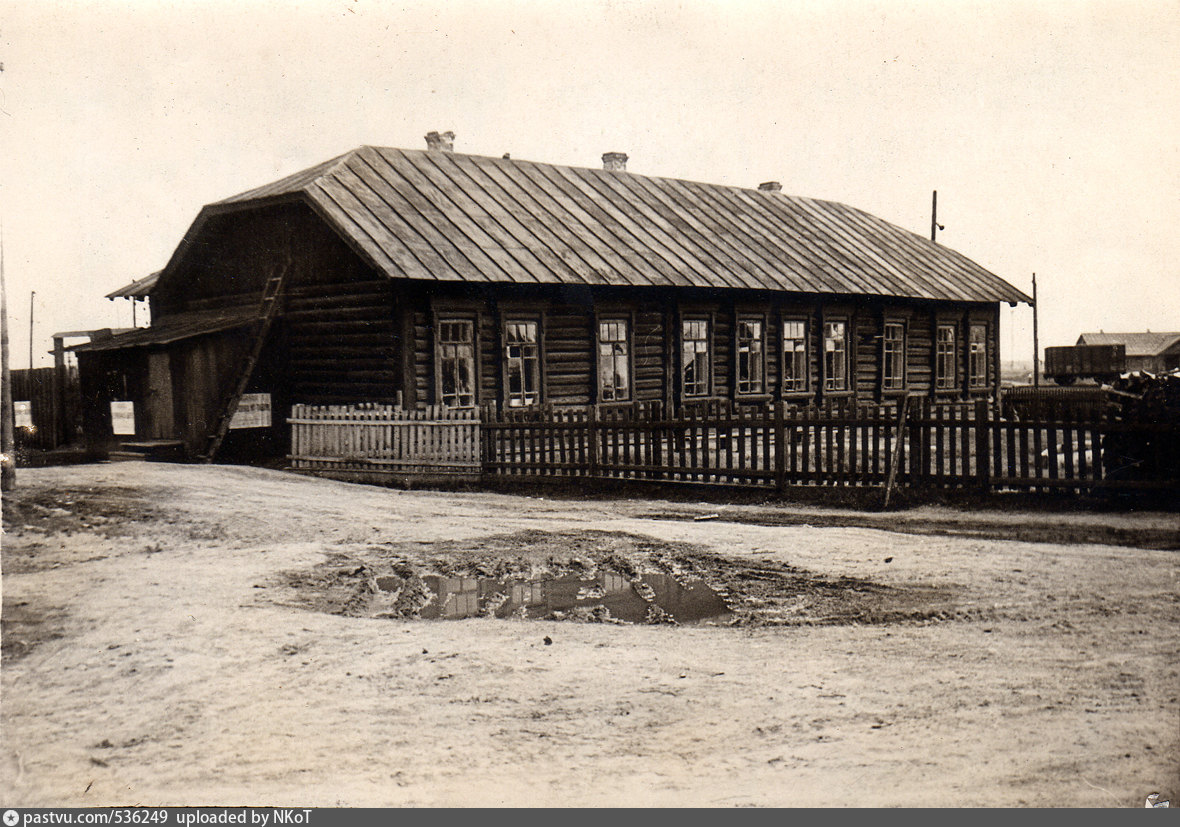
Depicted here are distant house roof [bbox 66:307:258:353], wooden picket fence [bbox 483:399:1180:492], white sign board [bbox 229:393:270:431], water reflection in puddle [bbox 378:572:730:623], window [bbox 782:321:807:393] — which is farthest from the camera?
window [bbox 782:321:807:393]

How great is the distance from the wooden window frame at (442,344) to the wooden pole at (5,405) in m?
8.74

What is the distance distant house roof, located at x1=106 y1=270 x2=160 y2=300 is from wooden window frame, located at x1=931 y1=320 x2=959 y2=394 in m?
20.4

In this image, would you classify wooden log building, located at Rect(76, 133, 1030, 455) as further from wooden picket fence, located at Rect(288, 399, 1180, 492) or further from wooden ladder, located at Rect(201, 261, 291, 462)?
wooden picket fence, located at Rect(288, 399, 1180, 492)

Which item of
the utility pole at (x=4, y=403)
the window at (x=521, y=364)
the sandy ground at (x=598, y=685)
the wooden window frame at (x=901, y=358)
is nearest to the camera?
the sandy ground at (x=598, y=685)

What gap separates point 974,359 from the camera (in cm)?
2809

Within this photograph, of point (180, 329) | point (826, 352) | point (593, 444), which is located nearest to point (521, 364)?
point (593, 444)

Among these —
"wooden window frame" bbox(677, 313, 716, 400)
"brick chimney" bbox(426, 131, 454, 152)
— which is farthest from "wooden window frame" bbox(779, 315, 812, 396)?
"brick chimney" bbox(426, 131, 454, 152)

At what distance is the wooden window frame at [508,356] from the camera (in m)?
17.8

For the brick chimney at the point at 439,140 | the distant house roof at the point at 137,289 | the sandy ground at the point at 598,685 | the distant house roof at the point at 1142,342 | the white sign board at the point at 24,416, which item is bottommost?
the sandy ground at the point at 598,685

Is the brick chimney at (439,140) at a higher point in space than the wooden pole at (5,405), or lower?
higher

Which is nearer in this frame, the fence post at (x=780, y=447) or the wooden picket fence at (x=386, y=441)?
the fence post at (x=780, y=447)

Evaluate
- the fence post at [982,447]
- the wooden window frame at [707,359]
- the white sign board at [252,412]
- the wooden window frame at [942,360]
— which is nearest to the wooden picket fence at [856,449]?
the fence post at [982,447]

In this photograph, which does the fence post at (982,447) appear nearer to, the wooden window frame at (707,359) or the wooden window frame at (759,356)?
the wooden window frame at (707,359)

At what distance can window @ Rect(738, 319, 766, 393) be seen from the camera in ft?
72.0
